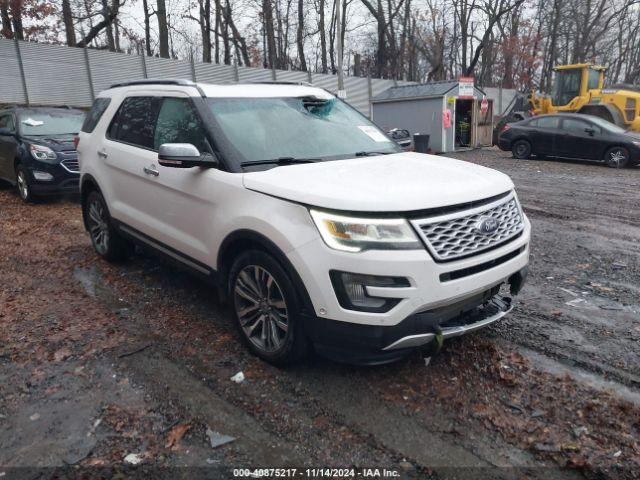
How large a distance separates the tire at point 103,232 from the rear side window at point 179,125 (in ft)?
4.70

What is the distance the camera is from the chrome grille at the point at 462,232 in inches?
114

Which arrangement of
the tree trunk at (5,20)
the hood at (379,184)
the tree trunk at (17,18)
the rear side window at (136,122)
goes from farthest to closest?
the tree trunk at (17,18)
the tree trunk at (5,20)
the rear side window at (136,122)
the hood at (379,184)

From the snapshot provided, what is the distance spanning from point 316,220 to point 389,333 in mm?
756

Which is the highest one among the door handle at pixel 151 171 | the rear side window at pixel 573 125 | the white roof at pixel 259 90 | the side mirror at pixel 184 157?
the white roof at pixel 259 90

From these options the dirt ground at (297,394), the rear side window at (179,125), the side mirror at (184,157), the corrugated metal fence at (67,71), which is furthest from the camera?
the corrugated metal fence at (67,71)

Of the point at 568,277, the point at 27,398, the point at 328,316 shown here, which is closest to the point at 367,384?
the point at 328,316

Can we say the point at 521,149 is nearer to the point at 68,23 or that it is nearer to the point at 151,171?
the point at 151,171

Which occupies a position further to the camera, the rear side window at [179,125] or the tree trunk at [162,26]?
the tree trunk at [162,26]

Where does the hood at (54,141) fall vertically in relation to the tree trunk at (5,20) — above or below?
below

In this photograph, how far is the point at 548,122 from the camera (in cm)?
1602

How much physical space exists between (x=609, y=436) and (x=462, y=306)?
1017 mm

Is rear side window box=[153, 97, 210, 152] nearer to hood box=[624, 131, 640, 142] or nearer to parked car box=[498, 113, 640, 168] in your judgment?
parked car box=[498, 113, 640, 168]

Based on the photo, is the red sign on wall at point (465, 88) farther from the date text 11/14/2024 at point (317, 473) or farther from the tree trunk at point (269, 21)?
the date text 11/14/2024 at point (317, 473)

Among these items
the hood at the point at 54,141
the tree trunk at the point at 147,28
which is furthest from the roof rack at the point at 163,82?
the tree trunk at the point at 147,28
